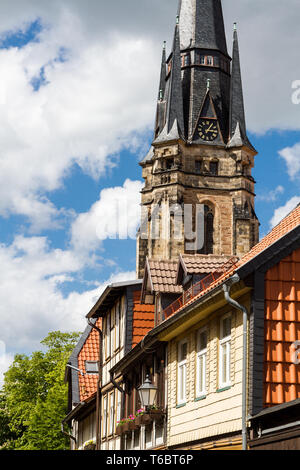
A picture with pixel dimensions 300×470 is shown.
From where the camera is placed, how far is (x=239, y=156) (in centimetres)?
8269

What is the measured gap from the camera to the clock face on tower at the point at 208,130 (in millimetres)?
83812

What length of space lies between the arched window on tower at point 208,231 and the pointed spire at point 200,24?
53.8ft

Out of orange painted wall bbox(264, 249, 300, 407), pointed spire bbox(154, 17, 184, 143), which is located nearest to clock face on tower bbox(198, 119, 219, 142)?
pointed spire bbox(154, 17, 184, 143)

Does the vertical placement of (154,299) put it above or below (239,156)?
below

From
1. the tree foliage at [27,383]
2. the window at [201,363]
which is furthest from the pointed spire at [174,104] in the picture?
the window at [201,363]

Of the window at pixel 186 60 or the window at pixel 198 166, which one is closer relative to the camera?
the window at pixel 198 166

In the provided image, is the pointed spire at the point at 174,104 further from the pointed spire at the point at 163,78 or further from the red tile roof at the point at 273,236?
the red tile roof at the point at 273,236

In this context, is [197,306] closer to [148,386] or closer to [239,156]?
[148,386]

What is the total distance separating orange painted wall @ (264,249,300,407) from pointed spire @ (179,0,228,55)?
73.2 metres

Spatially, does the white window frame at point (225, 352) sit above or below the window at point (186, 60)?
below

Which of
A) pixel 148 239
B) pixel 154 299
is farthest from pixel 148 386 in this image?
pixel 148 239

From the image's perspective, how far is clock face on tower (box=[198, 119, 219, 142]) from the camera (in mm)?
83812

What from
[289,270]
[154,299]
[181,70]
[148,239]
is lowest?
[289,270]

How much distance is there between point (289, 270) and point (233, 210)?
2557 inches
